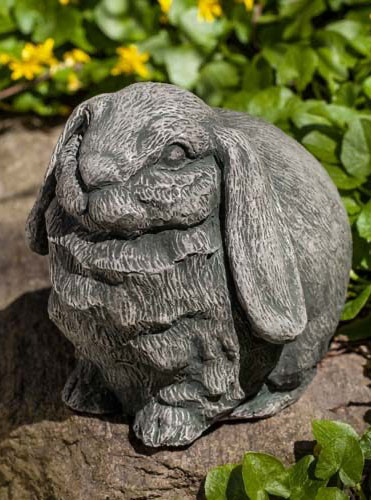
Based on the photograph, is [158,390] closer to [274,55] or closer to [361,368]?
[361,368]

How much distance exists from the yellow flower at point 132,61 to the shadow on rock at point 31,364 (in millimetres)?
1274

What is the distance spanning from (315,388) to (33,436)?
2.40ft

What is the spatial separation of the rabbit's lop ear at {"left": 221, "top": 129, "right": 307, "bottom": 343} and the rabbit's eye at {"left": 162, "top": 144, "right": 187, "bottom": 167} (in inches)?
3.4

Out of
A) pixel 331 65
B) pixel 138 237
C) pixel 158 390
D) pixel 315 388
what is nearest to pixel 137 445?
pixel 158 390

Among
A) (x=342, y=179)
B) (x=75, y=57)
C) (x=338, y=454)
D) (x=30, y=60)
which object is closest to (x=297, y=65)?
(x=342, y=179)

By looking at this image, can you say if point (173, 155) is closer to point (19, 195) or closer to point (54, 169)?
point (54, 169)

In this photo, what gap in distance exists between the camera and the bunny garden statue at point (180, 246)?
1.46 metres

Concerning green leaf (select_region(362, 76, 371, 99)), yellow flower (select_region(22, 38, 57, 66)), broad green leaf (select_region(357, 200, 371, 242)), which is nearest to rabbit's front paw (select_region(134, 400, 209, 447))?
broad green leaf (select_region(357, 200, 371, 242))

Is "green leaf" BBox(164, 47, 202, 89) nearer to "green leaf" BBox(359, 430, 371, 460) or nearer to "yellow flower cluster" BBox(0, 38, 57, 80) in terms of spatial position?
"yellow flower cluster" BBox(0, 38, 57, 80)

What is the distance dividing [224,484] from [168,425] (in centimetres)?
18

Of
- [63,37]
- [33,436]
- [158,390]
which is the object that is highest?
[63,37]

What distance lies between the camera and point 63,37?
3.42 metres

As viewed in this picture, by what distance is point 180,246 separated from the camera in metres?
1.49

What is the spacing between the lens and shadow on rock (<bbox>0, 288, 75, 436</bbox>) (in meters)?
2.02
